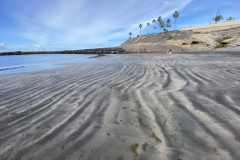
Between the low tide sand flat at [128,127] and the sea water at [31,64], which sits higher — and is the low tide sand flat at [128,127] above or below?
below

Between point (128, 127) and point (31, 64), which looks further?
point (31, 64)

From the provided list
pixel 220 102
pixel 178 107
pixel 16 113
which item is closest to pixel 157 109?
pixel 178 107

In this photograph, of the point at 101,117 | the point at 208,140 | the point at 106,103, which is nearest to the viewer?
the point at 208,140

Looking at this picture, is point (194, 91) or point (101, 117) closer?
point (101, 117)

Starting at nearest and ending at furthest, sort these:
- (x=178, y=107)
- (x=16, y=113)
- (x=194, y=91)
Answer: (x=178, y=107)
(x=16, y=113)
(x=194, y=91)

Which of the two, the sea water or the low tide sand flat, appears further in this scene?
the sea water

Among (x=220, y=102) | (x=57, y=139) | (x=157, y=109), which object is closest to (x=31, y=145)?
(x=57, y=139)

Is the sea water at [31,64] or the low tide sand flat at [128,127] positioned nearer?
the low tide sand flat at [128,127]

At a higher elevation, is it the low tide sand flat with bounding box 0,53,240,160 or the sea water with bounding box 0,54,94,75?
the sea water with bounding box 0,54,94,75

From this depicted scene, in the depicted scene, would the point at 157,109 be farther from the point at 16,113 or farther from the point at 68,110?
the point at 16,113

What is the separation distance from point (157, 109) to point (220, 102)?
1488 millimetres

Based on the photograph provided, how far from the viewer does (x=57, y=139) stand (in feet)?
6.27

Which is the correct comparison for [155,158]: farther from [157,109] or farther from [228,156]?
[157,109]

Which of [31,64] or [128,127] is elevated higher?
[31,64]
